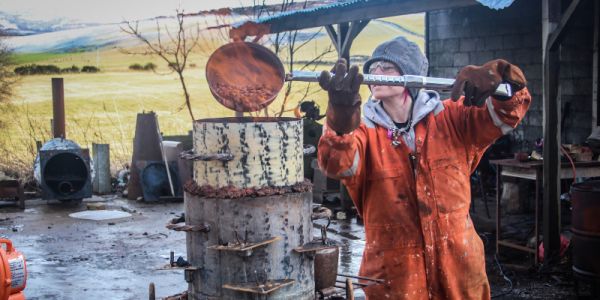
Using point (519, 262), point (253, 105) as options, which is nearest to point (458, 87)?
point (253, 105)

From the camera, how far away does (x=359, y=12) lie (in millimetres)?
10297

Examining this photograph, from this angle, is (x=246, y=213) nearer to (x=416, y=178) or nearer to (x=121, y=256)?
(x=416, y=178)

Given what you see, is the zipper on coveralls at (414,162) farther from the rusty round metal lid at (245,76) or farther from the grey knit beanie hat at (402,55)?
the rusty round metal lid at (245,76)

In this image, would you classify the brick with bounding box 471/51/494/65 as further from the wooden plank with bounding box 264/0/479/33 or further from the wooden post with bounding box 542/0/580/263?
the wooden post with bounding box 542/0/580/263

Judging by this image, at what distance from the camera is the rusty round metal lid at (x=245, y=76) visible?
13.6 feet

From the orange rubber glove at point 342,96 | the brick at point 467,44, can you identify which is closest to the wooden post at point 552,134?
the orange rubber glove at point 342,96

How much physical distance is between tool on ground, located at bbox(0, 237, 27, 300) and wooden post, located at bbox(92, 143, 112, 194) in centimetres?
842

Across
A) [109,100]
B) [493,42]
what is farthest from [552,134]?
[109,100]

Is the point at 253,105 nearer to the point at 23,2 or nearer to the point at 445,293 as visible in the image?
the point at 445,293

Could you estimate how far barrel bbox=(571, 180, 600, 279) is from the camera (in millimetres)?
6121

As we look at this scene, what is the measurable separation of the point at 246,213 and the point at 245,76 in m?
0.90

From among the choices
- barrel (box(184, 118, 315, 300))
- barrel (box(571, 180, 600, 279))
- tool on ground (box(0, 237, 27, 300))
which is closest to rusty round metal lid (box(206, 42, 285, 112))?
barrel (box(184, 118, 315, 300))

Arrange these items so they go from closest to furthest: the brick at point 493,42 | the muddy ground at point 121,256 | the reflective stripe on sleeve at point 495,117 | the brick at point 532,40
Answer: the reflective stripe on sleeve at point 495,117 → the muddy ground at point 121,256 → the brick at point 532,40 → the brick at point 493,42

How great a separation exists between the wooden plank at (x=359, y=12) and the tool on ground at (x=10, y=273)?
5.75 metres
